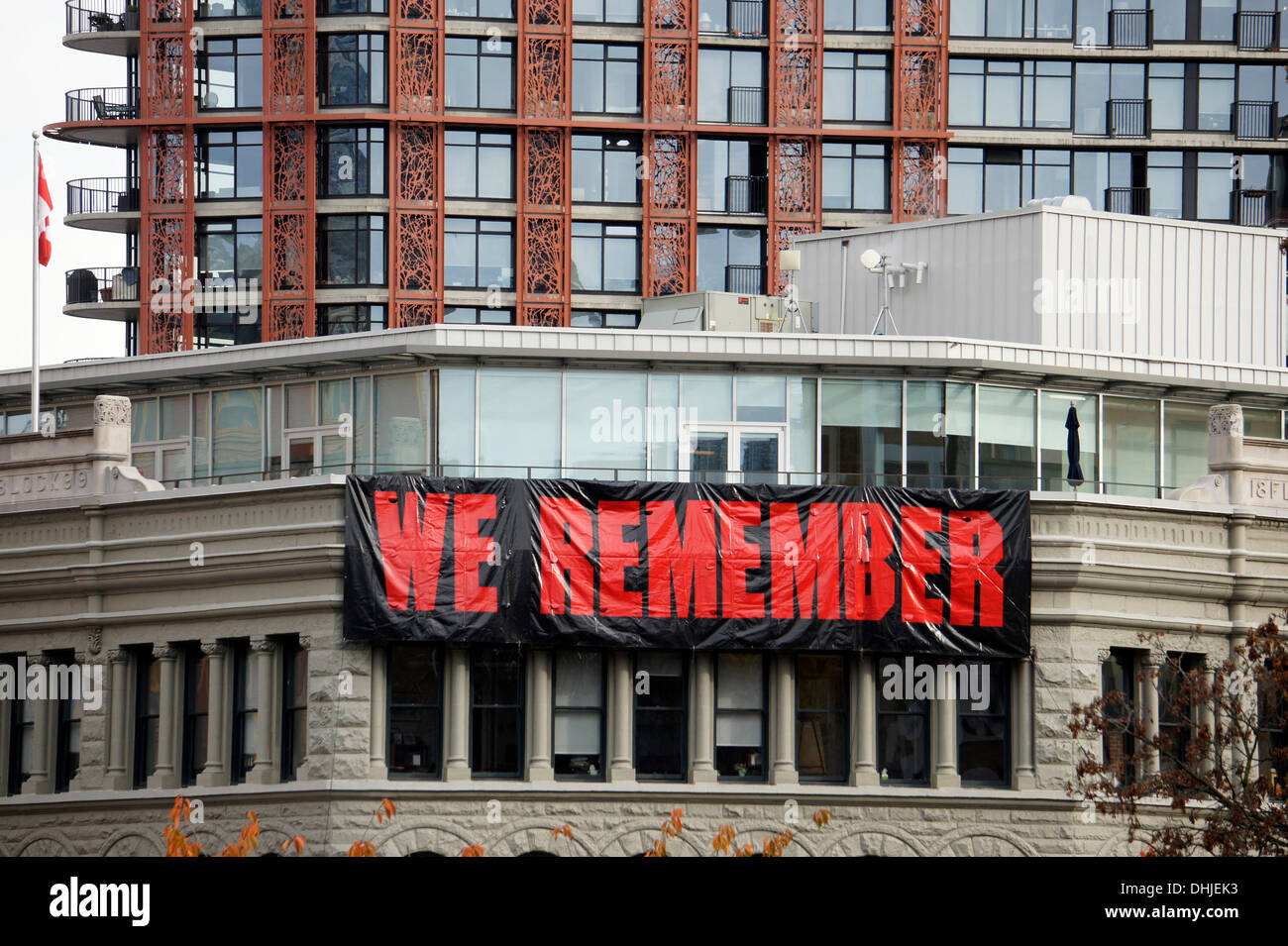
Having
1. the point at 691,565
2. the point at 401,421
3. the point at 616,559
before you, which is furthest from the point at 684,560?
the point at 401,421

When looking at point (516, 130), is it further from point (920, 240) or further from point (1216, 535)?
point (1216, 535)

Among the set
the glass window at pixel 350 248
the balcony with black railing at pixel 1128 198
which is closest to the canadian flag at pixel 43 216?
the glass window at pixel 350 248

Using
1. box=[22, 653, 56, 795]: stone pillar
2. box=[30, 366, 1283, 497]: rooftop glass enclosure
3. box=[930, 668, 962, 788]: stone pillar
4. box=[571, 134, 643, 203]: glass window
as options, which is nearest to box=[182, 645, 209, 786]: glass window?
box=[22, 653, 56, 795]: stone pillar

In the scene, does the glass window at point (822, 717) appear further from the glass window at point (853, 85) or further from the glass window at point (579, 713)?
the glass window at point (853, 85)

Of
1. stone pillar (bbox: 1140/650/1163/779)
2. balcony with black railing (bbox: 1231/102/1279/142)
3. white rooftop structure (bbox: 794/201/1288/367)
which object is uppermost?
balcony with black railing (bbox: 1231/102/1279/142)

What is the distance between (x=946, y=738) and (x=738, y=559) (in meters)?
5.23

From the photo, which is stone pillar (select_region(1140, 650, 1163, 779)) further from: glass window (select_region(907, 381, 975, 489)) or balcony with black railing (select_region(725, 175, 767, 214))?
balcony with black railing (select_region(725, 175, 767, 214))

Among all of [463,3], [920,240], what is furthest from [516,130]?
[920,240]

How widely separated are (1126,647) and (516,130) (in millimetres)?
43300

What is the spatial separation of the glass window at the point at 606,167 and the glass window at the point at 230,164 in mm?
11429

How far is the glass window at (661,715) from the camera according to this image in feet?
143

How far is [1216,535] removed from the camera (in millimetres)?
44844

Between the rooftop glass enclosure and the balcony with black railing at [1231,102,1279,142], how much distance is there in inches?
1724

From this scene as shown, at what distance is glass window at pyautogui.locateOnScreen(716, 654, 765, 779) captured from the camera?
143 feet
